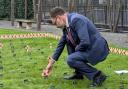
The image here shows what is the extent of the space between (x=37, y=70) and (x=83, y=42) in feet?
7.40

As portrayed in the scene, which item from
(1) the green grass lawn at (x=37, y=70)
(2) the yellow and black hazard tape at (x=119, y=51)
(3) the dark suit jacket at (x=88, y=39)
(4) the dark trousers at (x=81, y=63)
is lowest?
(2) the yellow and black hazard tape at (x=119, y=51)

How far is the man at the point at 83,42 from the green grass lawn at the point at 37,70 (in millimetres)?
275

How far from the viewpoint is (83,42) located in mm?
7473

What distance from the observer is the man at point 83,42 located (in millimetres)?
7520

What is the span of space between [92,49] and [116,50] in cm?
509

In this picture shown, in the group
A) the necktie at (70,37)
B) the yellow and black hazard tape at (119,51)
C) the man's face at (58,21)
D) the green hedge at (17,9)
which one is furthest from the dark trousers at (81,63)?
the green hedge at (17,9)

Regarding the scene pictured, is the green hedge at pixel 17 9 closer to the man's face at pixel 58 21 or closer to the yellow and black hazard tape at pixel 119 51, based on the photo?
the yellow and black hazard tape at pixel 119 51

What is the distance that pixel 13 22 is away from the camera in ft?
79.2

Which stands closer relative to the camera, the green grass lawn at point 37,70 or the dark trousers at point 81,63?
the dark trousers at point 81,63

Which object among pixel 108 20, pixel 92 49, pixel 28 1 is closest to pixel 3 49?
pixel 92 49

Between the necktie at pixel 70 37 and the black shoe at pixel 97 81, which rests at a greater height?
the necktie at pixel 70 37

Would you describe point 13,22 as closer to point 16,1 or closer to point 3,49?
point 16,1

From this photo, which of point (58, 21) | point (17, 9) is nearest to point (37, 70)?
point (58, 21)

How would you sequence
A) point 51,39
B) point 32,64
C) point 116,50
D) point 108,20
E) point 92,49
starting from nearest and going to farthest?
point 92,49
point 32,64
point 116,50
point 51,39
point 108,20
